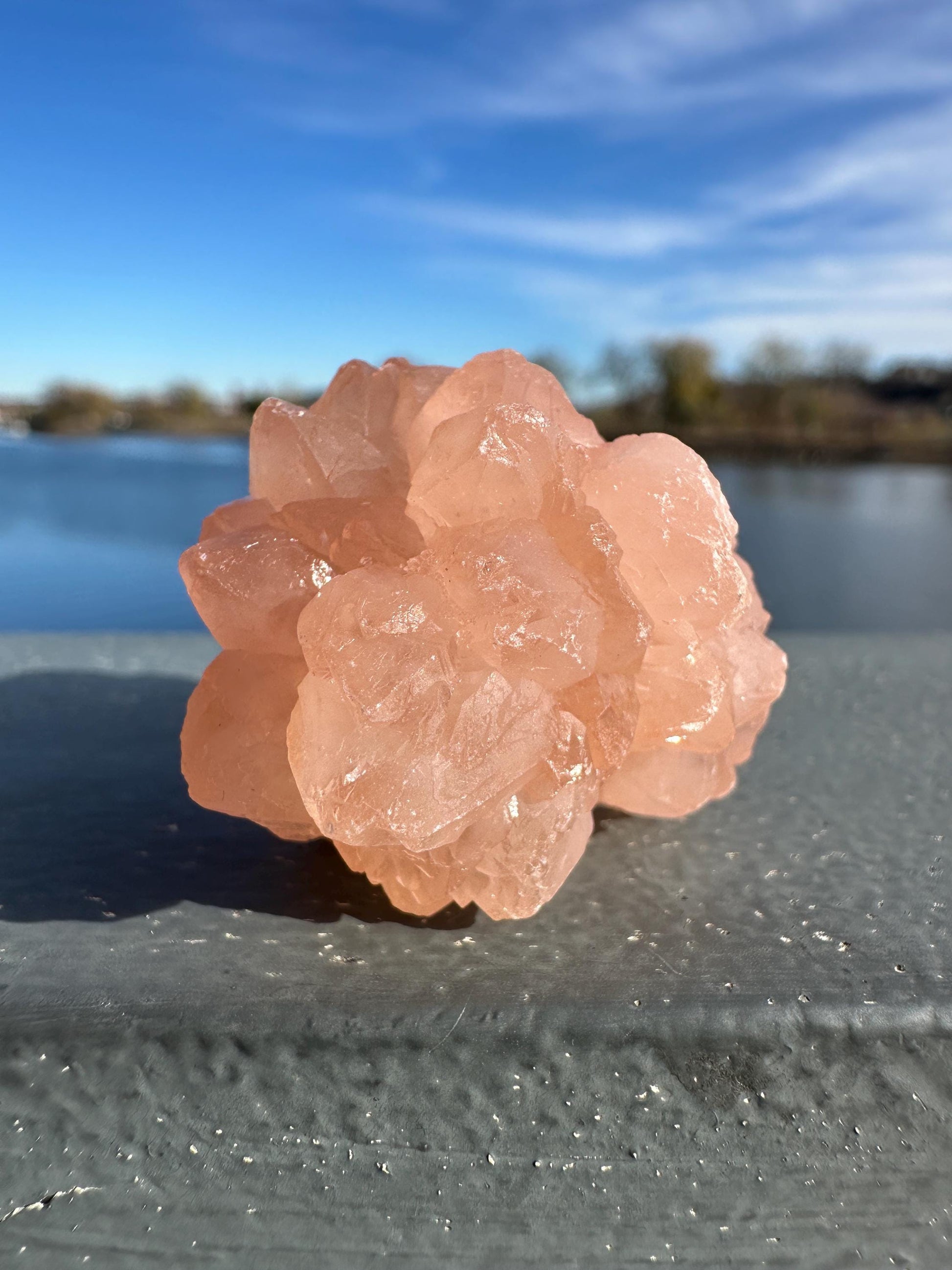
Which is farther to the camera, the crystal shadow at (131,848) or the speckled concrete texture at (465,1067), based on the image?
the crystal shadow at (131,848)

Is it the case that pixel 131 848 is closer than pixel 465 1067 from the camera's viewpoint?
No

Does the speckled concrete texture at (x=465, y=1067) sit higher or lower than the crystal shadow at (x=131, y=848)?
lower

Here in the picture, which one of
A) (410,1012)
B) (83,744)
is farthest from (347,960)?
(83,744)

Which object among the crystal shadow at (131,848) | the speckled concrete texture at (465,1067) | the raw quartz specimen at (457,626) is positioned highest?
the raw quartz specimen at (457,626)

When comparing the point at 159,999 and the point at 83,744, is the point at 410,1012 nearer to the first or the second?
the point at 159,999
